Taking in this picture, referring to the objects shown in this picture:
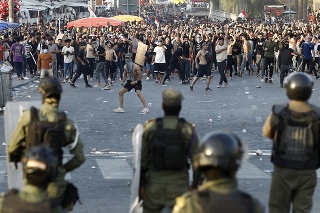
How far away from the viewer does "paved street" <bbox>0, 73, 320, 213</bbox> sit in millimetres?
11984

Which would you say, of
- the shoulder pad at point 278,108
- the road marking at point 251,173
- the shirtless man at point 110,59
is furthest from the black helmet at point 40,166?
the shirtless man at point 110,59

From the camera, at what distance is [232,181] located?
4.85 metres

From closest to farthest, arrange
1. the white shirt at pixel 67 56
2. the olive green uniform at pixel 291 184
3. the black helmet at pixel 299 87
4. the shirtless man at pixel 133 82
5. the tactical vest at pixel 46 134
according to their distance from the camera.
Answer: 1. the tactical vest at pixel 46 134
2. the black helmet at pixel 299 87
3. the olive green uniform at pixel 291 184
4. the shirtless man at pixel 133 82
5. the white shirt at pixel 67 56

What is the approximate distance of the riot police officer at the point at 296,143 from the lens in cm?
762

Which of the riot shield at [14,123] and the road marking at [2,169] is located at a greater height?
the riot shield at [14,123]

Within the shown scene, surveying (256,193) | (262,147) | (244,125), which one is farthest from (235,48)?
(256,193)

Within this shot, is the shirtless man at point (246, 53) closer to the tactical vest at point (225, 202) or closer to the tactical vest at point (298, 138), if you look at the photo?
the tactical vest at point (298, 138)

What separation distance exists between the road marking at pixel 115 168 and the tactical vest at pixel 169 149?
5209 millimetres

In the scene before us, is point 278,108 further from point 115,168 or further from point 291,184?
point 115,168

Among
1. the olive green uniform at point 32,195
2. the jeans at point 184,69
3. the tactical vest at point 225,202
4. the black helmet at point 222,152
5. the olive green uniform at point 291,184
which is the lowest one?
the jeans at point 184,69

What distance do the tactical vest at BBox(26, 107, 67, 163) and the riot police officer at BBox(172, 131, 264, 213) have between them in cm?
252

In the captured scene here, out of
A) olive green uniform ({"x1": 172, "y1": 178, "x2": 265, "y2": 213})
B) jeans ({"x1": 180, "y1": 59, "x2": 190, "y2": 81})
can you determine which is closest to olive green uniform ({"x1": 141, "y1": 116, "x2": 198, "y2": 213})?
olive green uniform ({"x1": 172, "y1": 178, "x2": 265, "y2": 213})

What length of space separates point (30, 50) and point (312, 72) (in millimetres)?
9956

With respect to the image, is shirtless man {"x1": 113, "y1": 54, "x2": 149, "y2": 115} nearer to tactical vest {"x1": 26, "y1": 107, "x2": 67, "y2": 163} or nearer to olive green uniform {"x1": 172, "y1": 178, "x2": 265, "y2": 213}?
tactical vest {"x1": 26, "y1": 107, "x2": 67, "y2": 163}
